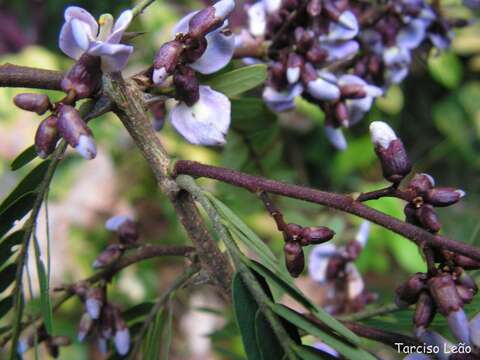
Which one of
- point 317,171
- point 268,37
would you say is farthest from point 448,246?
point 317,171

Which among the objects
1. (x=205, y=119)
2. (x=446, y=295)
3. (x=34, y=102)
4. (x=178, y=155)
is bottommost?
(x=178, y=155)

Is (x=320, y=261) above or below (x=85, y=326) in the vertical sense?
below

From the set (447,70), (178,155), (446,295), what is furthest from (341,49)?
(447,70)

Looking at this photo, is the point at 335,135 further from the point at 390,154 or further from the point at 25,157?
the point at 25,157

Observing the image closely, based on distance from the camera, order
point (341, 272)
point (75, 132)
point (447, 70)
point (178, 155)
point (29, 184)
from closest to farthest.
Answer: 1. point (75, 132)
2. point (29, 184)
3. point (341, 272)
4. point (178, 155)
5. point (447, 70)

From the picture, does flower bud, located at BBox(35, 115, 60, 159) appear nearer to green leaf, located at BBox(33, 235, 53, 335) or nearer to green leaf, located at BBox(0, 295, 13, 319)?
green leaf, located at BBox(33, 235, 53, 335)

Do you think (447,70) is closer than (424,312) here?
No
